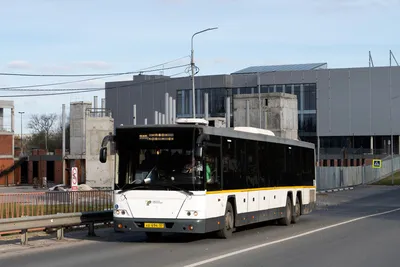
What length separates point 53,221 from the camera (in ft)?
56.4

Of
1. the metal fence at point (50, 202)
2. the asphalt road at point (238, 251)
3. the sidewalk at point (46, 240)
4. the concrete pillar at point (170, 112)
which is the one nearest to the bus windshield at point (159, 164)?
the asphalt road at point (238, 251)

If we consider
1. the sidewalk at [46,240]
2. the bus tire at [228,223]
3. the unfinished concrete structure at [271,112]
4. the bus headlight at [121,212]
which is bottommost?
the sidewalk at [46,240]

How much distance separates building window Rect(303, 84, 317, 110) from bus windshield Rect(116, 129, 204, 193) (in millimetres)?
82582

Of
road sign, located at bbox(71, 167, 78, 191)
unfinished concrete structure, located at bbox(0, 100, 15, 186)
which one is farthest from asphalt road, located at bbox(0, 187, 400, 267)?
unfinished concrete structure, located at bbox(0, 100, 15, 186)

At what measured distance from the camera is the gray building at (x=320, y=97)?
94438 mm

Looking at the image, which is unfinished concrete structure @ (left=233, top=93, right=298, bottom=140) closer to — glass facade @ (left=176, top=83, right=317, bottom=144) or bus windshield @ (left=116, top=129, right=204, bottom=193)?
bus windshield @ (left=116, top=129, right=204, bottom=193)

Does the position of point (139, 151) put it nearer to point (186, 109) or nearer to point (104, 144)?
point (104, 144)

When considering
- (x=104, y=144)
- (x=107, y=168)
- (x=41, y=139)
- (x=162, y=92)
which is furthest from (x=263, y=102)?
(x=41, y=139)

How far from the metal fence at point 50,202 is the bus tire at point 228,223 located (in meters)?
5.64

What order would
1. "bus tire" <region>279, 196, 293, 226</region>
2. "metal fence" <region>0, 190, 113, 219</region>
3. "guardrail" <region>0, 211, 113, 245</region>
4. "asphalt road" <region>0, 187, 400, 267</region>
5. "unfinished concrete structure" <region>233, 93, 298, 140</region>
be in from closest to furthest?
"asphalt road" <region>0, 187, 400, 267</region>, "guardrail" <region>0, 211, 113, 245</region>, "metal fence" <region>0, 190, 113, 219</region>, "bus tire" <region>279, 196, 293, 226</region>, "unfinished concrete structure" <region>233, 93, 298, 140</region>

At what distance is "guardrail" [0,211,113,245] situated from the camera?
52.1 feet

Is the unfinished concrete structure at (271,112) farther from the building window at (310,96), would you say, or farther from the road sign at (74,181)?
the building window at (310,96)

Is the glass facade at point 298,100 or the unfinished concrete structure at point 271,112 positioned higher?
the glass facade at point 298,100

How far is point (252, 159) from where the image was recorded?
1959cm
